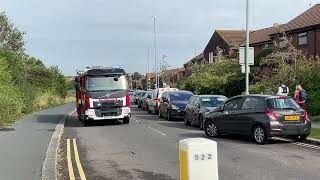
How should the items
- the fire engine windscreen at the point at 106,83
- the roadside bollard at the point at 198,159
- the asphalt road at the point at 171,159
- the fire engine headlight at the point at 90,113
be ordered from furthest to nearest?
the fire engine windscreen at the point at 106,83
the fire engine headlight at the point at 90,113
the asphalt road at the point at 171,159
the roadside bollard at the point at 198,159

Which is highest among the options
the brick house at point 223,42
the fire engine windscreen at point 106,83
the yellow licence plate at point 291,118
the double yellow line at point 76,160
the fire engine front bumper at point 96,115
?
the brick house at point 223,42

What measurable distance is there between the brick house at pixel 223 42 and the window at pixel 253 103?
54.2 metres

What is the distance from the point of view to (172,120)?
29016mm

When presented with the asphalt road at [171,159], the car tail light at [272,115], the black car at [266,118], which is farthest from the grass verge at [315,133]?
the car tail light at [272,115]

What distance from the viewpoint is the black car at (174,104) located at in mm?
28172

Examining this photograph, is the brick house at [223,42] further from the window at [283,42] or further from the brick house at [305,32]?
the window at [283,42]

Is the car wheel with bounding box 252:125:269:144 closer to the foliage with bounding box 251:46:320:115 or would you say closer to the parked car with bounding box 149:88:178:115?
the foliage with bounding box 251:46:320:115

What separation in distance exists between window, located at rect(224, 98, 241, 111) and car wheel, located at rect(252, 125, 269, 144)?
1198 millimetres

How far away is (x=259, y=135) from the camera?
16.4m

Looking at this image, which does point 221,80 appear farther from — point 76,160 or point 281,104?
point 76,160

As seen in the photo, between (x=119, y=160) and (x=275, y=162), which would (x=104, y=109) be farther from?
(x=275, y=162)

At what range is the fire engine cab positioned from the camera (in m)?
25.5

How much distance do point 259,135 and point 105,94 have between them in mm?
10780

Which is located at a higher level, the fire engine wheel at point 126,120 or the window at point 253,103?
the window at point 253,103
